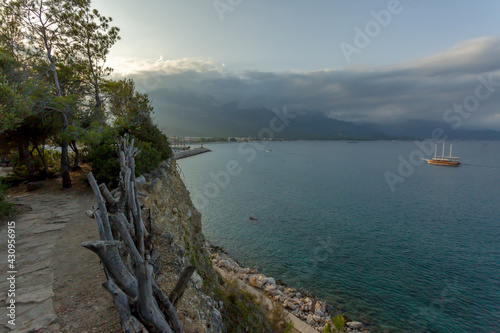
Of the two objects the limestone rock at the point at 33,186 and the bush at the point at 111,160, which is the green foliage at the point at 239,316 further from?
the limestone rock at the point at 33,186

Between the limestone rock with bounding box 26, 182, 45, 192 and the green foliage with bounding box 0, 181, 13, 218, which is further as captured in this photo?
the limestone rock with bounding box 26, 182, 45, 192

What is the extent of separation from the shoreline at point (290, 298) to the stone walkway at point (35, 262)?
10.8m

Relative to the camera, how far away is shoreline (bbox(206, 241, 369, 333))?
14.3 m

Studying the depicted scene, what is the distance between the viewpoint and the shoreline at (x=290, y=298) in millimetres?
14336

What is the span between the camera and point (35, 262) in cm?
631

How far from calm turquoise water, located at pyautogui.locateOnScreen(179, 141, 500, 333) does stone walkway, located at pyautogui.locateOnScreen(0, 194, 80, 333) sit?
15806mm

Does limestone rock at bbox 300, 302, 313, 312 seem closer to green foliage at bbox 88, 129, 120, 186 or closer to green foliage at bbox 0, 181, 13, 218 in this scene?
green foliage at bbox 88, 129, 120, 186

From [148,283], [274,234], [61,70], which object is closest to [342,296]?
[274,234]

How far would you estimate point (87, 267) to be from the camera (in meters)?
6.16

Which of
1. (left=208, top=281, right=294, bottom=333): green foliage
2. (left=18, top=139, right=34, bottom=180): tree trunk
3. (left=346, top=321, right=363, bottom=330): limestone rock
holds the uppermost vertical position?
(left=18, top=139, right=34, bottom=180): tree trunk

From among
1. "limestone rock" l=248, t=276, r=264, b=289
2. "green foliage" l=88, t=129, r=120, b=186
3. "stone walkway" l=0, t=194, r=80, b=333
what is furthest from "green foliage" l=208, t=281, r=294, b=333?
"green foliage" l=88, t=129, r=120, b=186

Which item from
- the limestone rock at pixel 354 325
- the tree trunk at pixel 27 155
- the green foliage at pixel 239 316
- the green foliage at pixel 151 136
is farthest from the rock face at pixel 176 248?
the limestone rock at pixel 354 325

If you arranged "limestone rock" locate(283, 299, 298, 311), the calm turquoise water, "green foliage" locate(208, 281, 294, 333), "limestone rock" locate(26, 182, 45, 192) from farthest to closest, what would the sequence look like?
the calm turquoise water
"limestone rock" locate(283, 299, 298, 311)
"limestone rock" locate(26, 182, 45, 192)
"green foliage" locate(208, 281, 294, 333)

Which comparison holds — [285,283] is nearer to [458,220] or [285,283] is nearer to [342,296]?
[342,296]
